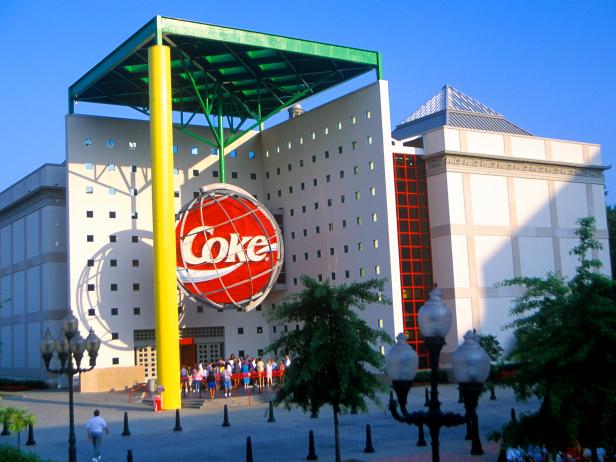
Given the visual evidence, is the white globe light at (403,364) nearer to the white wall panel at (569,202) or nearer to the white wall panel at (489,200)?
the white wall panel at (489,200)

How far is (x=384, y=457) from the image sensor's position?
20375 millimetres

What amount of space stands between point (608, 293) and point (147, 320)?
3852cm

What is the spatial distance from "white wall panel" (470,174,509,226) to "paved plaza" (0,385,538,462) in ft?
40.4

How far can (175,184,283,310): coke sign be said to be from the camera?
43719 mm

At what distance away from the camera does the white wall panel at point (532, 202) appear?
4734cm

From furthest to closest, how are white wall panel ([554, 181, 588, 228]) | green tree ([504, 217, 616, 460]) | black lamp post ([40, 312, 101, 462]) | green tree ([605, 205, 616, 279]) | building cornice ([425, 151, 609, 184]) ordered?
green tree ([605, 205, 616, 279]) → white wall panel ([554, 181, 588, 228]) → building cornice ([425, 151, 609, 184]) → black lamp post ([40, 312, 101, 462]) → green tree ([504, 217, 616, 460])

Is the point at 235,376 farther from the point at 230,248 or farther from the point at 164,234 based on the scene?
the point at 164,234

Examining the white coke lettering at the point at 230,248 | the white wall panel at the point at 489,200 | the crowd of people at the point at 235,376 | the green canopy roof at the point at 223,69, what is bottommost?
the crowd of people at the point at 235,376

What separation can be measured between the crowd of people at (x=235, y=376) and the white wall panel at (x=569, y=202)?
20.8 metres

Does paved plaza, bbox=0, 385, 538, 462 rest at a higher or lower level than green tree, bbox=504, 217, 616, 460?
lower

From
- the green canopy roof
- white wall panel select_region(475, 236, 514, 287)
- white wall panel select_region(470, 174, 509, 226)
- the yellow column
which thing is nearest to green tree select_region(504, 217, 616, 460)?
the yellow column

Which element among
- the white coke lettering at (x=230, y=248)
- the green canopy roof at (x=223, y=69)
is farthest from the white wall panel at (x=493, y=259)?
the white coke lettering at (x=230, y=248)

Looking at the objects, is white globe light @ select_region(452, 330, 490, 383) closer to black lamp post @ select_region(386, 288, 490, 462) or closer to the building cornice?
black lamp post @ select_region(386, 288, 490, 462)

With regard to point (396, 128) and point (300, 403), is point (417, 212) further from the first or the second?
point (300, 403)
